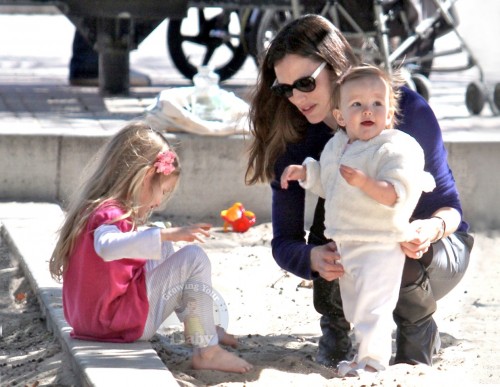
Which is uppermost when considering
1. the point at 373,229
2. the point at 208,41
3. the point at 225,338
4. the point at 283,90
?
the point at 283,90

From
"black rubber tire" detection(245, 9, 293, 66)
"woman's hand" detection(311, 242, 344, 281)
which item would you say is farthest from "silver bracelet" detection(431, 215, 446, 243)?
"black rubber tire" detection(245, 9, 293, 66)

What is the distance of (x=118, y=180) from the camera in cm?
386

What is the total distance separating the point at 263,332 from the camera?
4613 mm

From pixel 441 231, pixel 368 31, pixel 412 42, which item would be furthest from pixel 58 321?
pixel 412 42

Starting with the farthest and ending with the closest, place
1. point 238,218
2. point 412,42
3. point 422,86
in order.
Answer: point 412,42 → point 422,86 → point 238,218

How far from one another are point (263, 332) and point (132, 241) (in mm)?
1173

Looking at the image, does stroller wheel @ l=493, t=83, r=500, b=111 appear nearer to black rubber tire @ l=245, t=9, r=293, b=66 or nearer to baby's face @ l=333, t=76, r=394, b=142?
black rubber tire @ l=245, t=9, r=293, b=66

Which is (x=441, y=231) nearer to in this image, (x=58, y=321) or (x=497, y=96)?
(x=58, y=321)

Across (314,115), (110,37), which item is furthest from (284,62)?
(110,37)

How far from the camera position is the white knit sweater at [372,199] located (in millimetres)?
3598

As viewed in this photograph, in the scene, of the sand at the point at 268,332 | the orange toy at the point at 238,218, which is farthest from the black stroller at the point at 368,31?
the sand at the point at 268,332

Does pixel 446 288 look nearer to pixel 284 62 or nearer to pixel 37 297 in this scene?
pixel 284 62

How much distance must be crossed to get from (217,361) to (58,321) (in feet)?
2.06

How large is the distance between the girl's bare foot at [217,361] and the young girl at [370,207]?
34 cm
